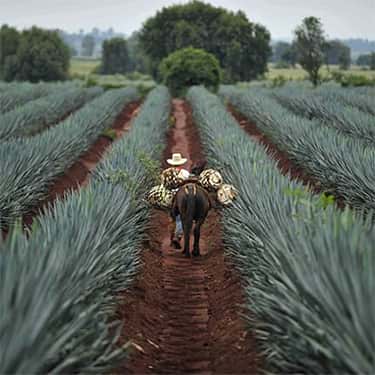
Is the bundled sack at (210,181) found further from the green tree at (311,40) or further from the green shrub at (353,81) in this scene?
the green shrub at (353,81)

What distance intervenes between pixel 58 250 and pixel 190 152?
1461 centimetres

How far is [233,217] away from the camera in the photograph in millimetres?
8484

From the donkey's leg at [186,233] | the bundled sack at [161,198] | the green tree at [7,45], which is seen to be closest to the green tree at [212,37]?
the green tree at [7,45]

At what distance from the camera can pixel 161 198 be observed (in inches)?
374

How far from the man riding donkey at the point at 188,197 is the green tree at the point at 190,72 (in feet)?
132

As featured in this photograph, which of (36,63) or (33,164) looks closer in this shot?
(33,164)

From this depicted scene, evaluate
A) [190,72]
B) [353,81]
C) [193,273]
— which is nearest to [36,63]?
[190,72]

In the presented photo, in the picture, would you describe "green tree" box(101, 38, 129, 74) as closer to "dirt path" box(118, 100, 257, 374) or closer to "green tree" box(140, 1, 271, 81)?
"green tree" box(140, 1, 271, 81)

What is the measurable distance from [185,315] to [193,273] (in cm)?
161

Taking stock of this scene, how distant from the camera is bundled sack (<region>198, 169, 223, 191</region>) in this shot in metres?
9.30

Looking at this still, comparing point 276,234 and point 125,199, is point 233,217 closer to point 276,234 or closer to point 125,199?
point 125,199

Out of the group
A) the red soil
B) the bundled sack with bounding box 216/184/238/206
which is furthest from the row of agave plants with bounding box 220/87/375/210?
the red soil

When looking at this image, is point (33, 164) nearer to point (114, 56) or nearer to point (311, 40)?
point (311, 40)

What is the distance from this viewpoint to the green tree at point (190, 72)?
163ft
